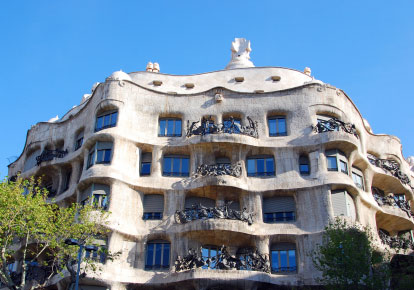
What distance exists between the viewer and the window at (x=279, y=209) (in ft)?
105

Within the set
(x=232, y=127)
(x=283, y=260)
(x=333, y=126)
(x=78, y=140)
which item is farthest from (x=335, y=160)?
(x=78, y=140)

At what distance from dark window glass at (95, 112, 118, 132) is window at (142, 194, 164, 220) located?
534cm

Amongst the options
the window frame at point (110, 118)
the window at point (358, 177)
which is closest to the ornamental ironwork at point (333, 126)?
the window at point (358, 177)

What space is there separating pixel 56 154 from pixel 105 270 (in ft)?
37.4

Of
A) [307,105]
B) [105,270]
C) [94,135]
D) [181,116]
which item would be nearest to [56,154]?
[94,135]

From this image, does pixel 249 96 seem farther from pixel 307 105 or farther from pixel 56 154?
pixel 56 154

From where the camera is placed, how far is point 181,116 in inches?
1414

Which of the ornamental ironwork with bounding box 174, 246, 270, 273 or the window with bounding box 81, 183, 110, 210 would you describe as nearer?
the ornamental ironwork with bounding box 174, 246, 270, 273

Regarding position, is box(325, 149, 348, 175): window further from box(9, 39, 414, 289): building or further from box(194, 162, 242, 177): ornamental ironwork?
box(194, 162, 242, 177): ornamental ironwork

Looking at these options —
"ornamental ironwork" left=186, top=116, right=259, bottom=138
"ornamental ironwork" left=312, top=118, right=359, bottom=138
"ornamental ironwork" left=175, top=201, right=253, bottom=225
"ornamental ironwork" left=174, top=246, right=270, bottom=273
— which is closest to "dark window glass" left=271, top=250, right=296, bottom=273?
"ornamental ironwork" left=174, top=246, right=270, bottom=273

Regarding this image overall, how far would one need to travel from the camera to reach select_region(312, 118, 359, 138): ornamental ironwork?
33875mm

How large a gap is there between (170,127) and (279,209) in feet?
29.2

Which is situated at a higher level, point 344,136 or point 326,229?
point 344,136

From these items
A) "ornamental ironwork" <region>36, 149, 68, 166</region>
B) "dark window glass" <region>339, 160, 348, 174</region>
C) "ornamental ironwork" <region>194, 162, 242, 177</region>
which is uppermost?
"ornamental ironwork" <region>36, 149, 68, 166</region>
